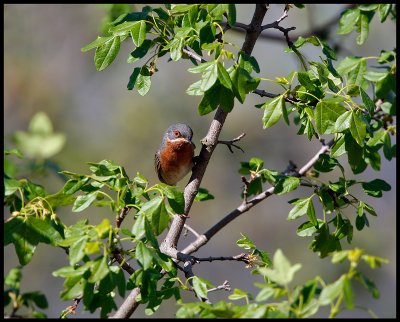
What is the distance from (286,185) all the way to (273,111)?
541mm

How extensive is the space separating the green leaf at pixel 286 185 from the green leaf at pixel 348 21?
794mm

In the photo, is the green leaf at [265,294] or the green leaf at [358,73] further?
the green leaf at [358,73]

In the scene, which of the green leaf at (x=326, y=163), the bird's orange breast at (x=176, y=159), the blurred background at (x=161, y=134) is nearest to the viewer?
the green leaf at (x=326, y=163)

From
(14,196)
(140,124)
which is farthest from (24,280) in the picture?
(14,196)

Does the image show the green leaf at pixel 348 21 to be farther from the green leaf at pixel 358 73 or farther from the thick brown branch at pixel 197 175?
the thick brown branch at pixel 197 175

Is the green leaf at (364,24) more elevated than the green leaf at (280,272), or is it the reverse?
the green leaf at (364,24)

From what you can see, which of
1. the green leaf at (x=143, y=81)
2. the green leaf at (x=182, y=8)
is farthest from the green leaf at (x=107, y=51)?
the green leaf at (x=182, y=8)

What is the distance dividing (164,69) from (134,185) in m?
7.08

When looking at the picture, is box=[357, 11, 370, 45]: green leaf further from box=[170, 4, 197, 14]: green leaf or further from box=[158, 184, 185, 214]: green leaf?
box=[158, 184, 185, 214]: green leaf

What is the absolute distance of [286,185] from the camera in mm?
3389

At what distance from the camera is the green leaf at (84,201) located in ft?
9.02

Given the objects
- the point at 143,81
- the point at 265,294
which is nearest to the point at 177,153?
the point at 143,81

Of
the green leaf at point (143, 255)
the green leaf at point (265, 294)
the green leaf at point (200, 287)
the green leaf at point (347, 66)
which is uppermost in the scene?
the green leaf at point (347, 66)

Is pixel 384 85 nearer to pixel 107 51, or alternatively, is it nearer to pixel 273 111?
pixel 273 111
